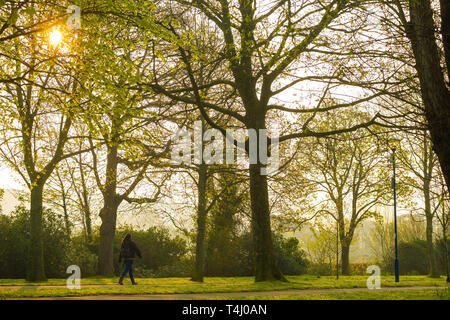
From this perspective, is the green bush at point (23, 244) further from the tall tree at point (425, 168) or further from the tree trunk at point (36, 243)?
the tall tree at point (425, 168)

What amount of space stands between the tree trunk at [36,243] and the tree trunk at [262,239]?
9516 millimetres

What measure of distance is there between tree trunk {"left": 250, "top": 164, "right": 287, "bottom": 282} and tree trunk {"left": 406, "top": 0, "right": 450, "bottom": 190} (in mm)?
6861

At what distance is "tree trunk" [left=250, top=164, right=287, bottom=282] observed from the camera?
15.0 metres

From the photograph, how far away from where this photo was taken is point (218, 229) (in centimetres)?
2808

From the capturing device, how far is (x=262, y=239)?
1518 centimetres

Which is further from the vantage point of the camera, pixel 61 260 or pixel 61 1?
pixel 61 260

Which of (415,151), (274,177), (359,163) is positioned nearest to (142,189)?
(274,177)

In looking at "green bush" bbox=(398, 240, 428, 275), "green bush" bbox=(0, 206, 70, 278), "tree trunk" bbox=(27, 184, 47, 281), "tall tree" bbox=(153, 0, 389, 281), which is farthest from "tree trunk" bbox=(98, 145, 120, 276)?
"green bush" bbox=(398, 240, 428, 275)

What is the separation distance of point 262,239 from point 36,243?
1002 cm

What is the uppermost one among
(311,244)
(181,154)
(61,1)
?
(61,1)

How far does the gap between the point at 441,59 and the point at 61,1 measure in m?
10.7

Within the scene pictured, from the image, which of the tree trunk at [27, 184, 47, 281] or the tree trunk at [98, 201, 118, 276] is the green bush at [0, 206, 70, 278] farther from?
the tree trunk at [27, 184, 47, 281]

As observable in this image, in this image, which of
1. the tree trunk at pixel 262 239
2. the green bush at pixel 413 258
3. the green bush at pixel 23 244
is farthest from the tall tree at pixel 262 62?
the green bush at pixel 413 258
